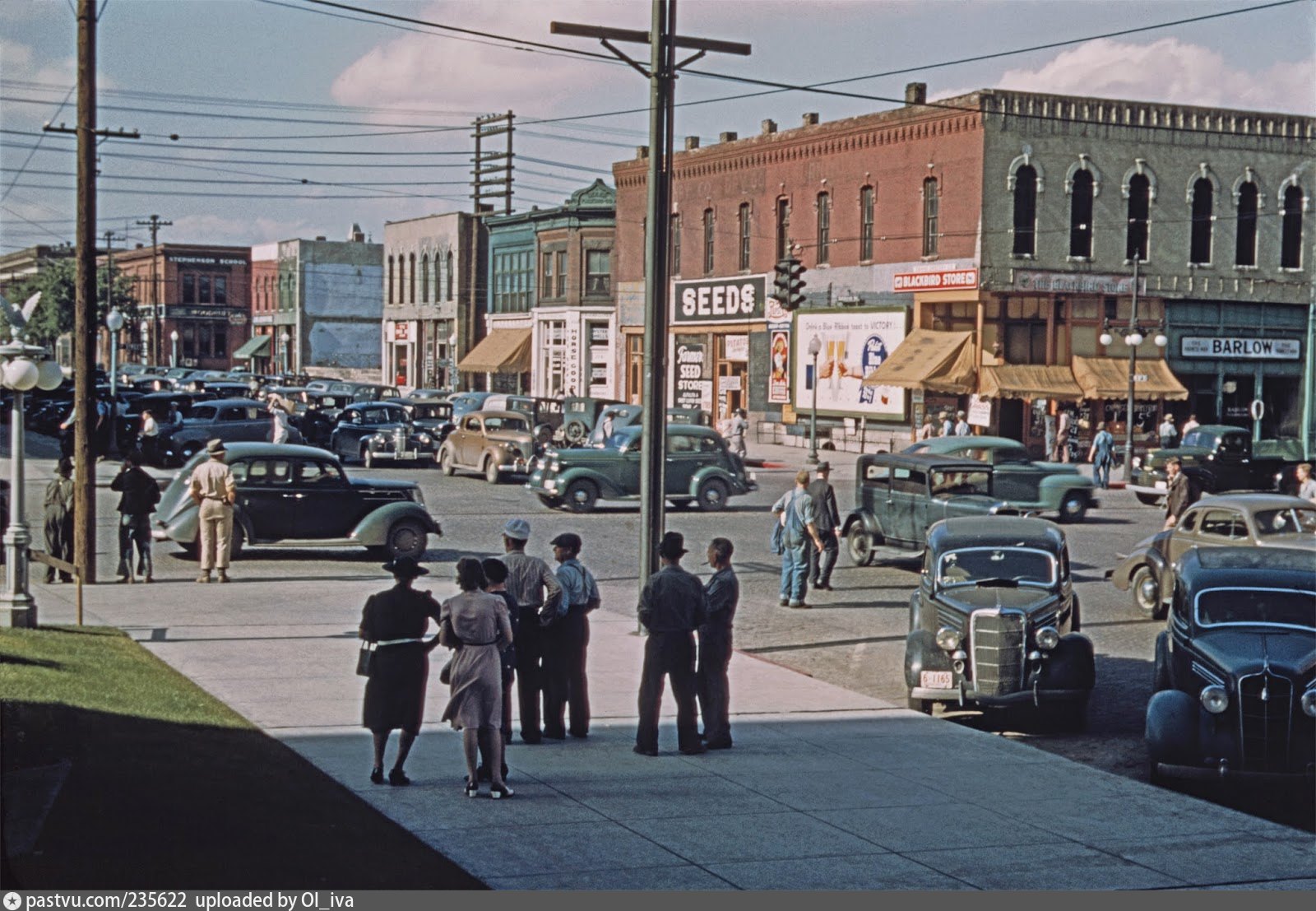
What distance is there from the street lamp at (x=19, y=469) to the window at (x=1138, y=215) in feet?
130

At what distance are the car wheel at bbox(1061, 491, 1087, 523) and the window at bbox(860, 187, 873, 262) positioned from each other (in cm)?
2229

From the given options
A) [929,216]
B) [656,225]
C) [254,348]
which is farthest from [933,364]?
[254,348]

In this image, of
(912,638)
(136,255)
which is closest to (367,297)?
(136,255)

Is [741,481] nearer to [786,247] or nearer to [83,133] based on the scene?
[83,133]

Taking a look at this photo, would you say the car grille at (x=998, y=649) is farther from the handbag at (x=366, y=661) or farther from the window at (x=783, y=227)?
the window at (x=783, y=227)

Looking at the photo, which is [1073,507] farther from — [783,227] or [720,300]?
[720,300]

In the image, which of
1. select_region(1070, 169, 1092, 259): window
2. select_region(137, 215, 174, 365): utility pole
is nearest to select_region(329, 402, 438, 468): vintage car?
select_region(1070, 169, 1092, 259): window

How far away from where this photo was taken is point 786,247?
191ft

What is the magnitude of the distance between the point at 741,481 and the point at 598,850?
81.4 feet

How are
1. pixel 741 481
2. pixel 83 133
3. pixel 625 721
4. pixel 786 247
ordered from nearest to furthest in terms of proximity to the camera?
1. pixel 625 721
2. pixel 83 133
3. pixel 741 481
4. pixel 786 247

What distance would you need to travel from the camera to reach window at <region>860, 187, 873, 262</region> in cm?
5403

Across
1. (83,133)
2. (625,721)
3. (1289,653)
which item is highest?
(83,133)

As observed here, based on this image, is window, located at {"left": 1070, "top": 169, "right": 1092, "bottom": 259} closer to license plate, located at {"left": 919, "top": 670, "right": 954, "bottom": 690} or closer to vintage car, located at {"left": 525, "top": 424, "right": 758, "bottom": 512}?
vintage car, located at {"left": 525, "top": 424, "right": 758, "bottom": 512}

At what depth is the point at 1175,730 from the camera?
12633mm
